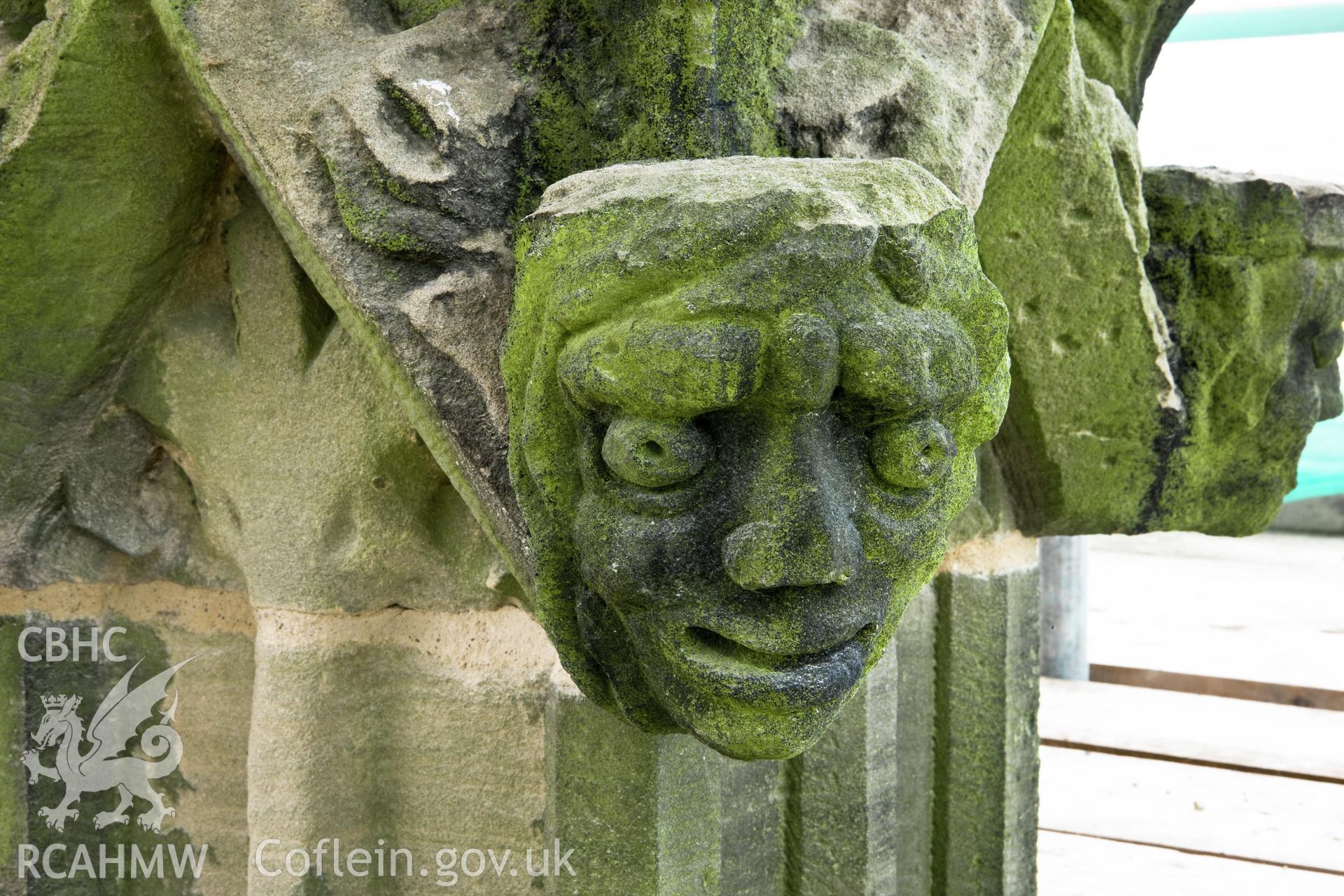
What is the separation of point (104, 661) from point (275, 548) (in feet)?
1.03

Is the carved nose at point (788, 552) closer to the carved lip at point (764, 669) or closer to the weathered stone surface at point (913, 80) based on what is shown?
the carved lip at point (764, 669)

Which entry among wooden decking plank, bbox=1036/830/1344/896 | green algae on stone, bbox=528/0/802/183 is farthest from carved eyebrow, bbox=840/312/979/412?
wooden decking plank, bbox=1036/830/1344/896

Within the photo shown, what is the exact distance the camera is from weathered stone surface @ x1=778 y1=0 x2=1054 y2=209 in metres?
1.10

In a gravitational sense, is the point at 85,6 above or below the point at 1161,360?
above

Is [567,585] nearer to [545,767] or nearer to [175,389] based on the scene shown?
[545,767]

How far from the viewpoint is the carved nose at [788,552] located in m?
0.81

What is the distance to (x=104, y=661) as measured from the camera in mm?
1467

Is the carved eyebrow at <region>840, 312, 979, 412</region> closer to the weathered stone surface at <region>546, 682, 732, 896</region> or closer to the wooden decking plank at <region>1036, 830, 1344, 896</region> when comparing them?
the weathered stone surface at <region>546, 682, 732, 896</region>

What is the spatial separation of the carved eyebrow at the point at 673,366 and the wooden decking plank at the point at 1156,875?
156 centimetres

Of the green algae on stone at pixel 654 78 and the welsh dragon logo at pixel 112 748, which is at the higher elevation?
the green algae on stone at pixel 654 78

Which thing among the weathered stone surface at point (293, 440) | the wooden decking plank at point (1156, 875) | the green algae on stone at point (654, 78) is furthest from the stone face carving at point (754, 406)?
the wooden decking plank at point (1156, 875)

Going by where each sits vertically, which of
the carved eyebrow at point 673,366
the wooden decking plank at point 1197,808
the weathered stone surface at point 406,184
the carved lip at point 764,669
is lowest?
the wooden decking plank at point 1197,808

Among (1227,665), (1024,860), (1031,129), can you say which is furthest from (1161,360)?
(1227,665)

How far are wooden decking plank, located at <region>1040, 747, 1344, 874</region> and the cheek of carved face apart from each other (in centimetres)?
173
